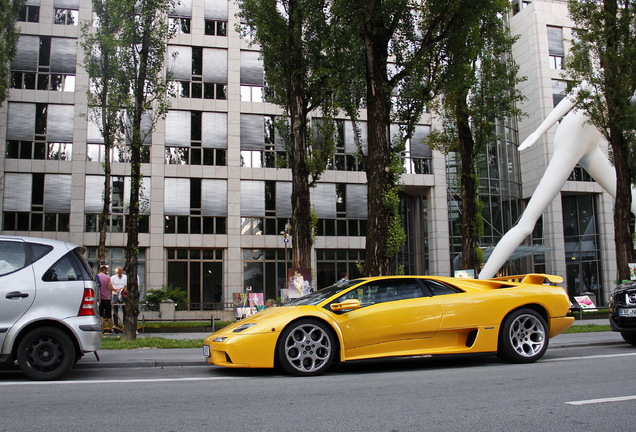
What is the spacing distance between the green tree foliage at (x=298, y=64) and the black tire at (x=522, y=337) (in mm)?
11469

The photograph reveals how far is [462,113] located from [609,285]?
23.7m

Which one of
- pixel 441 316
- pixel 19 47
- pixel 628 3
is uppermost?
pixel 19 47

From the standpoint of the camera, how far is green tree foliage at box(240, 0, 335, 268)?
781 inches

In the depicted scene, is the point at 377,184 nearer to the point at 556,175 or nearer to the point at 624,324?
the point at 624,324

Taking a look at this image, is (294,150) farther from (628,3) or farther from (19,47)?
(19,47)

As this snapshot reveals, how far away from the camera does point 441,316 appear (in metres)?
8.34

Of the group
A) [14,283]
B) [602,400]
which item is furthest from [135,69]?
[602,400]

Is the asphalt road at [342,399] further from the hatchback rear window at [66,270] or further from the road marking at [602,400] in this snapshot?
the hatchback rear window at [66,270]

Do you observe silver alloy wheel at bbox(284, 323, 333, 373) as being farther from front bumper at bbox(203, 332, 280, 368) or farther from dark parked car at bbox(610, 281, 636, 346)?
dark parked car at bbox(610, 281, 636, 346)

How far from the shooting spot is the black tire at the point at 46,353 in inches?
296

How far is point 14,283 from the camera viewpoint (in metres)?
7.57

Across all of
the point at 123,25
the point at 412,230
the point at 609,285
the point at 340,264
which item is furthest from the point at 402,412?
the point at 609,285

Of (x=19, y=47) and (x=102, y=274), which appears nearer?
(x=102, y=274)

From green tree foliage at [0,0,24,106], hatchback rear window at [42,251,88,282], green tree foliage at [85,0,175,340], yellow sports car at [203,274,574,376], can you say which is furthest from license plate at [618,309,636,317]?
green tree foliage at [0,0,24,106]
